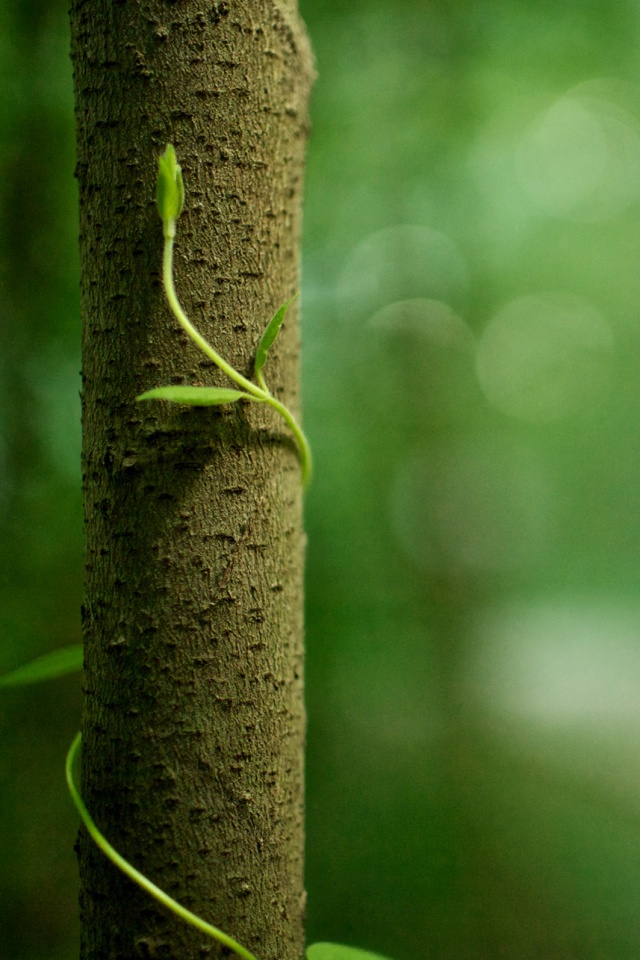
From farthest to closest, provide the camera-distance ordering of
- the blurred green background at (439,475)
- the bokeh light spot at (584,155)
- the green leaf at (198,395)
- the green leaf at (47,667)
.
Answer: the bokeh light spot at (584,155), the blurred green background at (439,475), the green leaf at (47,667), the green leaf at (198,395)

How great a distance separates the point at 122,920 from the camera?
0.33 m

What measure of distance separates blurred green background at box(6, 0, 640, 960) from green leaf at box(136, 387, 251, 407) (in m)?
0.53

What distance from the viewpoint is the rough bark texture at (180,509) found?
33 cm

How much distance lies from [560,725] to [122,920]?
4.07ft

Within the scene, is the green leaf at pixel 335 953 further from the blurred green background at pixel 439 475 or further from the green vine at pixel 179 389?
the blurred green background at pixel 439 475

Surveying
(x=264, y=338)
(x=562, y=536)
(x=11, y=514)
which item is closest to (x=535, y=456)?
(x=562, y=536)

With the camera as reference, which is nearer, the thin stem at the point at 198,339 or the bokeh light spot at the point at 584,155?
the thin stem at the point at 198,339

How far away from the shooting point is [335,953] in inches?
15.1

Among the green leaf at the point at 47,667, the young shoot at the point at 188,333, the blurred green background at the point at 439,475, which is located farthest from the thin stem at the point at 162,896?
the blurred green background at the point at 439,475

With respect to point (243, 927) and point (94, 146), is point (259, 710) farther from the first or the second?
point (94, 146)

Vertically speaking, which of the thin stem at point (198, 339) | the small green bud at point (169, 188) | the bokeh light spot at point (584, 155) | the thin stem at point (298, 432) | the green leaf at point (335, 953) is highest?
the bokeh light spot at point (584, 155)

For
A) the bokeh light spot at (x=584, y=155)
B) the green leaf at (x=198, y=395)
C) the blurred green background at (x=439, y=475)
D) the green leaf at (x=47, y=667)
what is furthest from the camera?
the bokeh light spot at (x=584, y=155)

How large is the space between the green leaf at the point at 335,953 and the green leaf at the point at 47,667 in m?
0.23

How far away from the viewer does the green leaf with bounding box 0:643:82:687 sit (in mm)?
427
